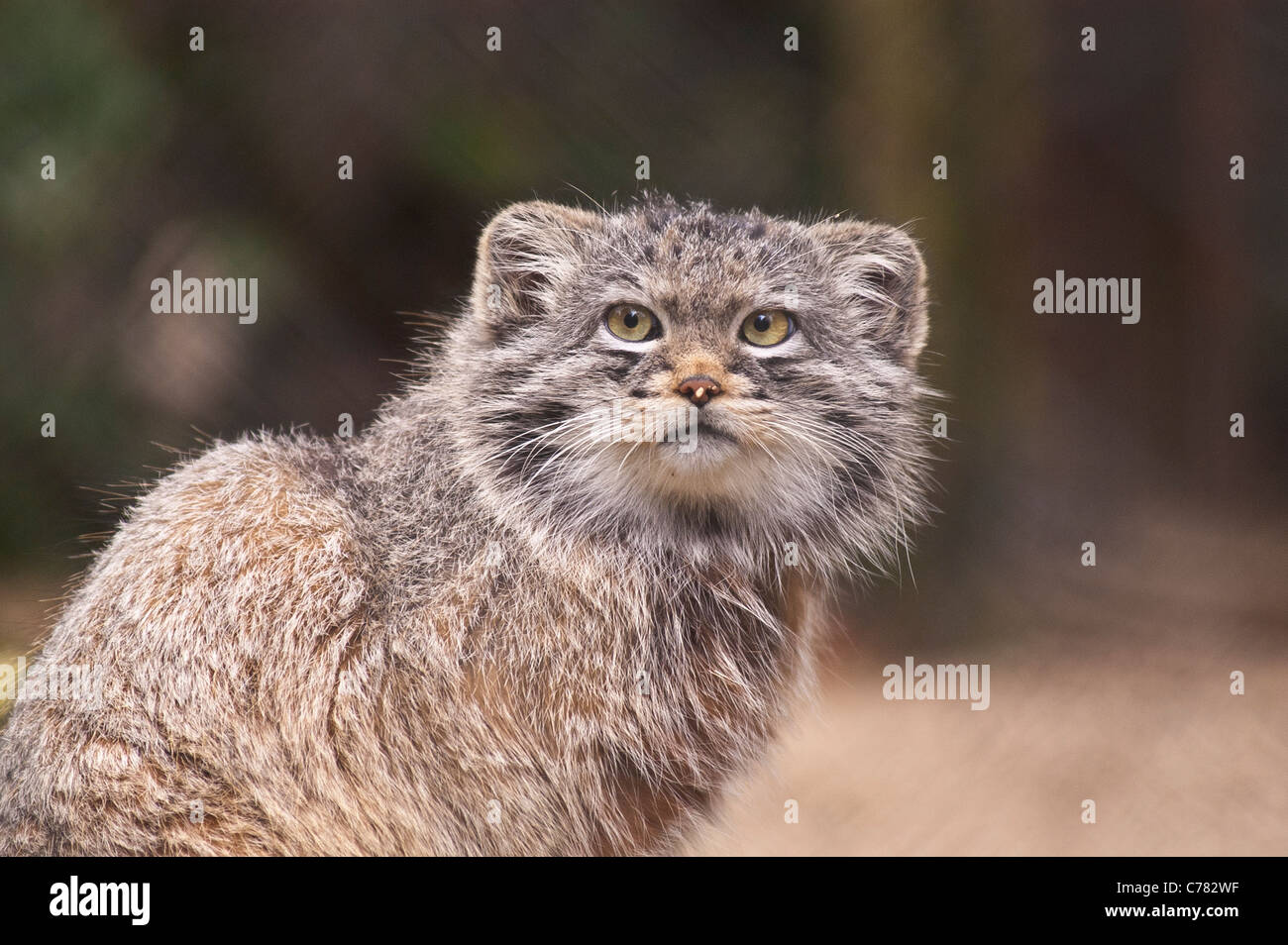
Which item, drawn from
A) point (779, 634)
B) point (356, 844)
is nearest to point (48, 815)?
point (356, 844)

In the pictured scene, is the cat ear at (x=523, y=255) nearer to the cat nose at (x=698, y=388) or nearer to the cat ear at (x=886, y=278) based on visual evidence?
the cat nose at (x=698, y=388)

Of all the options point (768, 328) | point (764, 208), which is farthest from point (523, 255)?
point (764, 208)

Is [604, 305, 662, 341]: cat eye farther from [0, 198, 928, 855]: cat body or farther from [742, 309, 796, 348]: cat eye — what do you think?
[742, 309, 796, 348]: cat eye

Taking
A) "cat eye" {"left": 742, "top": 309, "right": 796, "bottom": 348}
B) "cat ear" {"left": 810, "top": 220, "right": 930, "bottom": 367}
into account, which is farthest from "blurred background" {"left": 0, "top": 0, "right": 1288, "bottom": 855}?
"cat eye" {"left": 742, "top": 309, "right": 796, "bottom": 348}

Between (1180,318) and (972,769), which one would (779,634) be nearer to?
(972,769)

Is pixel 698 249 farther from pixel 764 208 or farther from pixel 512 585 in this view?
pixel 764 208
